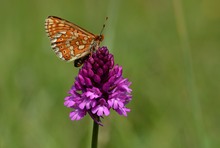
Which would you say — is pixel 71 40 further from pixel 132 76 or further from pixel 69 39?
pixel 132 76

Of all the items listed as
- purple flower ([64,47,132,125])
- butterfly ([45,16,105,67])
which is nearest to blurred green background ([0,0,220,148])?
butterfly ([45,16,105,67])

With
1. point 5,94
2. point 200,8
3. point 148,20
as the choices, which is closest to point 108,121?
point 5,94

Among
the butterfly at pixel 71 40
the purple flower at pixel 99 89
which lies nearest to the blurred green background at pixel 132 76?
the butterfly at pixel 71 40

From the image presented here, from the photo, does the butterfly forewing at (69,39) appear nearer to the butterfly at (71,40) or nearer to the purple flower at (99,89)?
the butterfly at (71,40)

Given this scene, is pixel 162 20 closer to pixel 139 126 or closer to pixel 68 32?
pixel 139 126

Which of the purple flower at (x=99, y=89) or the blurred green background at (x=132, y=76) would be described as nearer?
the purple flower at (x=99, y=89)
